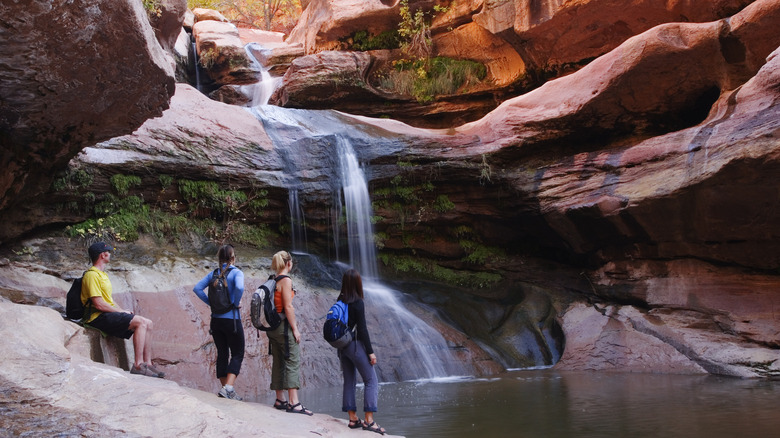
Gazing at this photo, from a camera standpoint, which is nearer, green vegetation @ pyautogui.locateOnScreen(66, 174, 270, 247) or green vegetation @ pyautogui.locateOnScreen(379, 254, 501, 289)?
green vegetation @ pyautogui.locateOnScreen(66, 174, 270, 247)

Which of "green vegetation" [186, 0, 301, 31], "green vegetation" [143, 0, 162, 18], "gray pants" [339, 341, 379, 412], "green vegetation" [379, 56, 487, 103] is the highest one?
"green vegetation" [186, 0, 301, 31]

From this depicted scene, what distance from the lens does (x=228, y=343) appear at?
253 inches

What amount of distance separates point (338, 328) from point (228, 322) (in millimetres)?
1515

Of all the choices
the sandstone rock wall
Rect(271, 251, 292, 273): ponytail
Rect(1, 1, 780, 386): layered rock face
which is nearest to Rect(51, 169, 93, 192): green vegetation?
Rect(1, 1, 780, 386): layered rock face

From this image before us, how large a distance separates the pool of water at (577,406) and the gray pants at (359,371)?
1.87 feet

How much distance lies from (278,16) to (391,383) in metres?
34.1

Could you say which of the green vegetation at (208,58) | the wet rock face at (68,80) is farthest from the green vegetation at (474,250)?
the green vegetation at (208,58)

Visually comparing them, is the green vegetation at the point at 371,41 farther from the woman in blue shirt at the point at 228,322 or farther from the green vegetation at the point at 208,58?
the woman in blue shirt at the point at 228,322

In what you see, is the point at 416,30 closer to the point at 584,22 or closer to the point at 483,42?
the point at 483,42

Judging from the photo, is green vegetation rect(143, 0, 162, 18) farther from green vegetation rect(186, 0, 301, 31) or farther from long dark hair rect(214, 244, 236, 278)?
green vegetation rect(186, 0, 301, 31)

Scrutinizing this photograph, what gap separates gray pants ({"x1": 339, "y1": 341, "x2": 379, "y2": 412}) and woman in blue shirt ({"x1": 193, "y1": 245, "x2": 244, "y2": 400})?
1347mm

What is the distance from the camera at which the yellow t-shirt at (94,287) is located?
20.6 ft

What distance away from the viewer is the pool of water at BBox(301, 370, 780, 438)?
5457mm

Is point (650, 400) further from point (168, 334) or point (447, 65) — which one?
point (447, 65)
